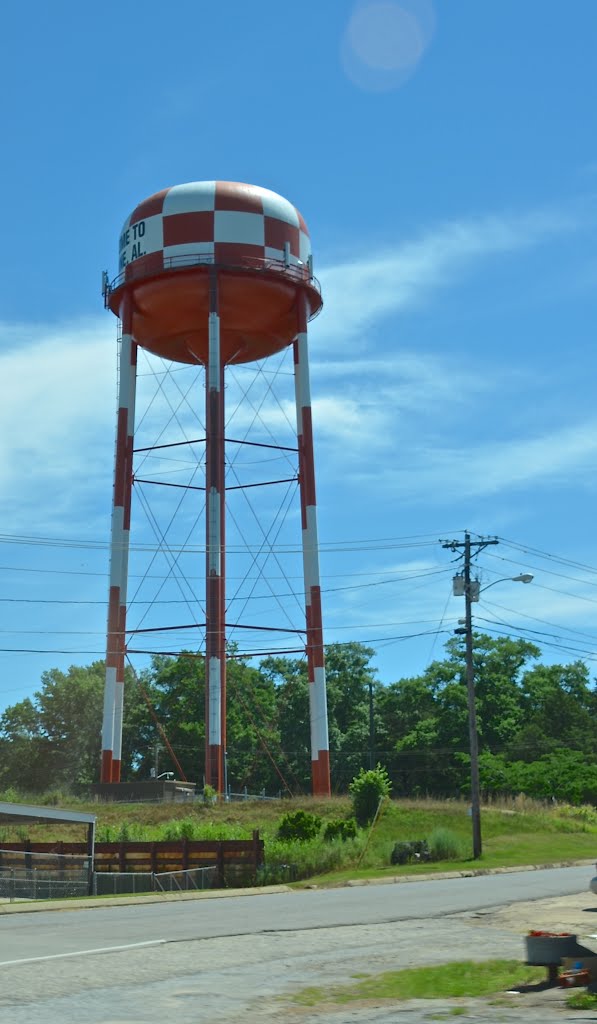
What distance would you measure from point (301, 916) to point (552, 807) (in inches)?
1442

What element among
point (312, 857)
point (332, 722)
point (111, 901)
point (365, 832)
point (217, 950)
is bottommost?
point (217, 950)

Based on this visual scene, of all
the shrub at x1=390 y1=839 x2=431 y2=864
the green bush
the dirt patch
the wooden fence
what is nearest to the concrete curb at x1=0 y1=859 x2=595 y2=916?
the shrub at x1=390 y1=839 x2=431 y2=864

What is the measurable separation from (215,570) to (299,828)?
1128cm

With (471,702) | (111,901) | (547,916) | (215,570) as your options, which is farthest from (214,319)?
(547,916)

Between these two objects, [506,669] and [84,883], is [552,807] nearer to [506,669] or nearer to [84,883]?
[84,883]

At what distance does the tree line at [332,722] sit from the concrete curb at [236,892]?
38.5 m

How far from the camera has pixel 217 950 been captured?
1419 cm

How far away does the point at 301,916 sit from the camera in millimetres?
19141

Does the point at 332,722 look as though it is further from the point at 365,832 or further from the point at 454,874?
the point at 454,874

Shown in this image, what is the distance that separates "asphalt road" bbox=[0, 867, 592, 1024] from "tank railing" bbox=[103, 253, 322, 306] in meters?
29.9

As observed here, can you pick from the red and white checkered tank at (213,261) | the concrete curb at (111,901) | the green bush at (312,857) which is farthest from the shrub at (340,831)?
the red and white checkered tank at (213,261)

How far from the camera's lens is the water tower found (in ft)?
155

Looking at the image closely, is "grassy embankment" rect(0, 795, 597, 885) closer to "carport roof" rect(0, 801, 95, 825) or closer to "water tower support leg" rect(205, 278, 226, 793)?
"water tower support leg" rect(205, 278, 226, 793)

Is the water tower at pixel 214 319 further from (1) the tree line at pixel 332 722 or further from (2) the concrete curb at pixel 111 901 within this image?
(1) the tree line at pixel 332 722
